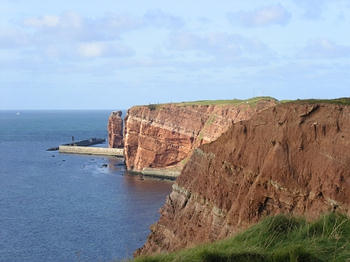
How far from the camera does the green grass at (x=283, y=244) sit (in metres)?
8.76

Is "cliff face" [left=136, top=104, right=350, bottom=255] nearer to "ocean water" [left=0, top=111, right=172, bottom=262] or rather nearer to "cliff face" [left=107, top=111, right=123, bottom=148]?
"ocean water" [left=0, top=111, right=172, bottom=262]

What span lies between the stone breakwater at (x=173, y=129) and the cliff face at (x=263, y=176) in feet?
165

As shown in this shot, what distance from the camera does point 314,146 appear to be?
90.6 ft

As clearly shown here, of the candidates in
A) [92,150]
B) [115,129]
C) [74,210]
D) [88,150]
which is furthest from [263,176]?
[88,150]

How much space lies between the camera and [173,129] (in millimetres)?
88438

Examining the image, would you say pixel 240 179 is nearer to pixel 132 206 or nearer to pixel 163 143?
pixel 132 206

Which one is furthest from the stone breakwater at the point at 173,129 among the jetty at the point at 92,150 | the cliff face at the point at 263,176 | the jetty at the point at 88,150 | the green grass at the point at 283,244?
the green grass at the point at 283,244

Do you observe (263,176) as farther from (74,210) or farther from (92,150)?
(92,150)

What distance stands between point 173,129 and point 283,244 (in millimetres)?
78767

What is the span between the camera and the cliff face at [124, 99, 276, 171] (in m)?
84.0

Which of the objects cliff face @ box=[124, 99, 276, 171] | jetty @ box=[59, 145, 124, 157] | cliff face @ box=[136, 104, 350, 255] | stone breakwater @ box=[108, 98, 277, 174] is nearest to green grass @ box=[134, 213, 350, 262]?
cliff face @ box=[136, 104, 350, 255]

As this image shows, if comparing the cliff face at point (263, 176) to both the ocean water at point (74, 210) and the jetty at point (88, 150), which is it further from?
the jetty at point (88, 150)

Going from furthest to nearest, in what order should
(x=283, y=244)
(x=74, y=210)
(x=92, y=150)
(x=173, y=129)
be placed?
(x=92, y=150)
(x=173, y=129)
(x=74, y=210)
(x=283, y=244)

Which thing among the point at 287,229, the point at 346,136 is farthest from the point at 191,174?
the point at 287,229
